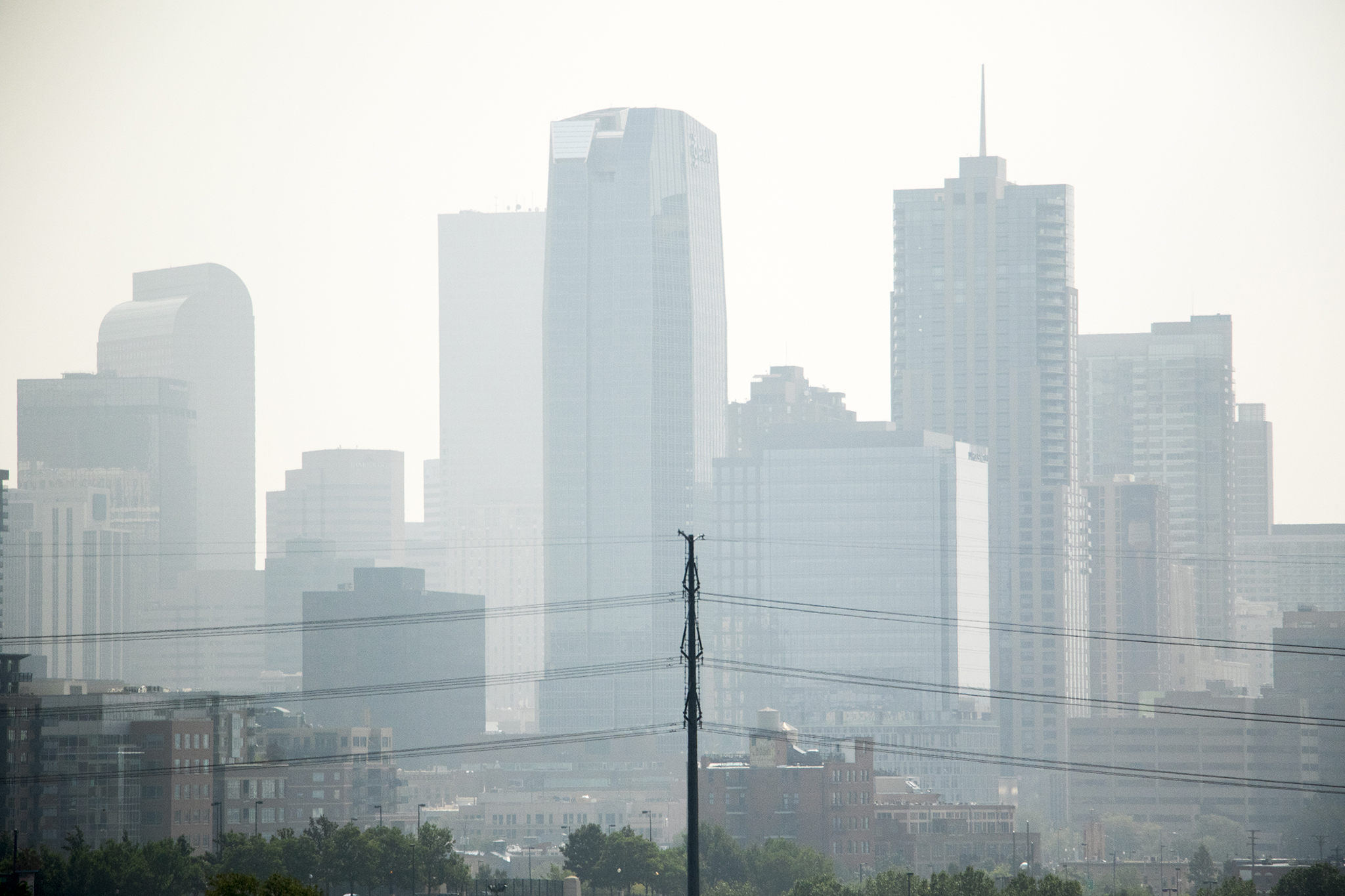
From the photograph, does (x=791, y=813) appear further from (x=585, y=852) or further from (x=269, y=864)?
(x=269, y=864)

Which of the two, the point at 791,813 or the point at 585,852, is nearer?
the point at 585,852

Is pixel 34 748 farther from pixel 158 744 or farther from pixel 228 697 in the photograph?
pixel 228 697

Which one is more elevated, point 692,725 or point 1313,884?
point 692,725

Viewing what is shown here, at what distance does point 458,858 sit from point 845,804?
71.7 m

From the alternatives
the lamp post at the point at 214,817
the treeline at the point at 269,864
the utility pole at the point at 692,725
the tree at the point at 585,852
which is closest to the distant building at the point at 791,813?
the tree at the point at 585,852

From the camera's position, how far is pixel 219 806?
18425cm

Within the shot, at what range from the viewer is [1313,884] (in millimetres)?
131750

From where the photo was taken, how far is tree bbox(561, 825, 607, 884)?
151 meters

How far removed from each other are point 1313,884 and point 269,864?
291 feet

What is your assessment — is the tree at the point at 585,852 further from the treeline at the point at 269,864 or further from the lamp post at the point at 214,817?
the lamp post at the point at 214,817

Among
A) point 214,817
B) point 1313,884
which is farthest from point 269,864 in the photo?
point 1313,884

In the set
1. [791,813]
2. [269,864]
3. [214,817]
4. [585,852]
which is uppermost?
[269,864]

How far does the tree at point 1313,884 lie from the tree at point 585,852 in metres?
61.4

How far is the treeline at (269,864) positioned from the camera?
127m
